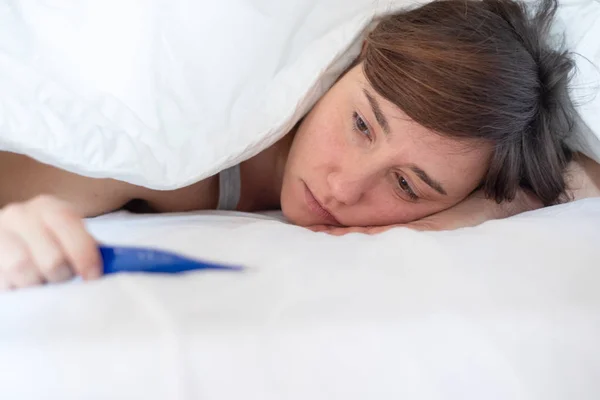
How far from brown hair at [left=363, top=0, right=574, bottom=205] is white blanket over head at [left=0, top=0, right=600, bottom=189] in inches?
2.1

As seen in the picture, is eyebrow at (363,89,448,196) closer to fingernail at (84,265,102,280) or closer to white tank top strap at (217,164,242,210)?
white tank top strap at (217,164,242,210)

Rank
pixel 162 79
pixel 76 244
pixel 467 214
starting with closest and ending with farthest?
pixel 76 244 → pixel 162 79 → pixel 467 214

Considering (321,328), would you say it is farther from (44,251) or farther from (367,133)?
(367,133)

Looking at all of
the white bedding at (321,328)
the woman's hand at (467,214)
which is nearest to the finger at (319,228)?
the woman's hand at (467,214)

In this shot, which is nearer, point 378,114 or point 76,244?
point 76,244

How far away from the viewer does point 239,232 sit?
1.94 feet

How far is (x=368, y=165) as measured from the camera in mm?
759

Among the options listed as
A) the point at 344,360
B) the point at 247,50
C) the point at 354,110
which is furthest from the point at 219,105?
the point at 344,360

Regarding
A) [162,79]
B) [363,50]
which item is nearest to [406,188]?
[363,50]

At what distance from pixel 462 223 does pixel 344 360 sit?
1.53ft

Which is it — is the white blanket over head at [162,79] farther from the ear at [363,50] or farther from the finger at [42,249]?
the finger at [42,249]

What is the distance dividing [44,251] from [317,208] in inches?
18.7

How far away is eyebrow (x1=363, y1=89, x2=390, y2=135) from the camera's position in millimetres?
764

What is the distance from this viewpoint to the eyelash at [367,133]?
2.57ft
